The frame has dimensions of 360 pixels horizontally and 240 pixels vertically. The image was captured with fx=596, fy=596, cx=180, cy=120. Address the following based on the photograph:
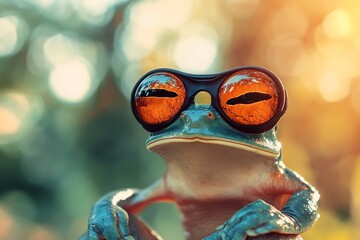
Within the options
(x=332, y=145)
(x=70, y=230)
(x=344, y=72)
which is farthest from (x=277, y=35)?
(x=70, y=230)

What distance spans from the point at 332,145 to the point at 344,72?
4.06ft

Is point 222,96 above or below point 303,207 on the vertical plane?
above

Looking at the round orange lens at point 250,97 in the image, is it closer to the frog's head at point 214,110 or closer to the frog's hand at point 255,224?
the frog's head at point 214,110

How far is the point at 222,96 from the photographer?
1.08 m

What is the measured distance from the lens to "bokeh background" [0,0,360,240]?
21.2 feet

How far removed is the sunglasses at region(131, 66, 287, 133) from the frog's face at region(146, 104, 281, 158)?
0.01 m

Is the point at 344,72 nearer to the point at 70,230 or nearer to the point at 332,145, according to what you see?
the point at 332,145

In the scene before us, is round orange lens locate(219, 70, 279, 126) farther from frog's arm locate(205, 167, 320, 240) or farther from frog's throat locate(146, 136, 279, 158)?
frog's arm locate(205, 167, 320, 240)

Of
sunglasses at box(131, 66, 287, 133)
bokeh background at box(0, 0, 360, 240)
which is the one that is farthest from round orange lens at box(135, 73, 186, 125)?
bokeh background at box(0, 0, 360, 240)

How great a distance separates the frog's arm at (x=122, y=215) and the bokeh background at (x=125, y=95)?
149 inches

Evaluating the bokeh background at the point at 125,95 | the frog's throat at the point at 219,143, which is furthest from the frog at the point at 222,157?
the bokeh background at the point at 125,95

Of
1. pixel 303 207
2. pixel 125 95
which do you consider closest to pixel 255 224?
pixel 303 207

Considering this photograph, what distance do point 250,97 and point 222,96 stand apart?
53 millimetres

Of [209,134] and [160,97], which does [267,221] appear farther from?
[160,97]
